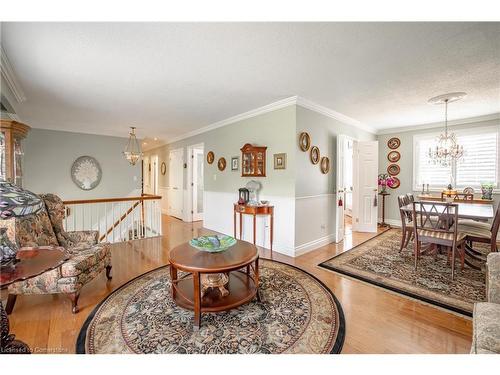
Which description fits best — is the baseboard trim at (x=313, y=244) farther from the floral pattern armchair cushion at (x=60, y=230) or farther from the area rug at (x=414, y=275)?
the floral pattern armchair cushion at (x=60, y=230)

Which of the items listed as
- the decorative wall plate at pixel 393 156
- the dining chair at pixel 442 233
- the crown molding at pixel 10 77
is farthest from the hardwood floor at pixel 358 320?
the decorative wall plate at pixel 393 156

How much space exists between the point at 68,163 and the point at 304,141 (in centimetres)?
578

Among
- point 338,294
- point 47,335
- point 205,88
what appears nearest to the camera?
point 47,335

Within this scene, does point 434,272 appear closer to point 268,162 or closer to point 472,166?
point 268,162

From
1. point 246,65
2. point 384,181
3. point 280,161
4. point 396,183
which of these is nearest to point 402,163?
point 396,183

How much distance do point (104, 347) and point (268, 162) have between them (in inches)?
117

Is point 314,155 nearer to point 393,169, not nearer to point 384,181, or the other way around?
point 384,181

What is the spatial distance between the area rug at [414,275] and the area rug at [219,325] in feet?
2.57

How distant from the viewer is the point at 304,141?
11.3 ft

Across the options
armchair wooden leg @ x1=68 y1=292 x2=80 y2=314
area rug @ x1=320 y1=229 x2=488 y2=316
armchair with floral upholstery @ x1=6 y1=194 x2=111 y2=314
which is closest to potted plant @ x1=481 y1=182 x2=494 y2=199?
area rug @ x1=320 y1=229 x2=488 y2=316

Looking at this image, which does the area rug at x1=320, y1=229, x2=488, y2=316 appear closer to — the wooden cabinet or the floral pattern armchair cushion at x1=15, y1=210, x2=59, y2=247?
the wooden cabinet
